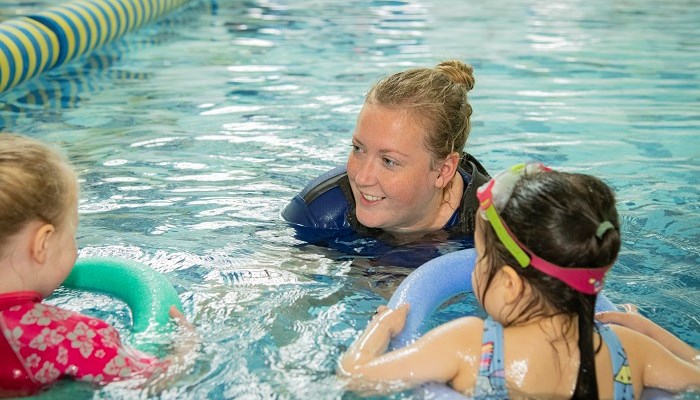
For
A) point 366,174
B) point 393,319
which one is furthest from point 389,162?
point 393,319

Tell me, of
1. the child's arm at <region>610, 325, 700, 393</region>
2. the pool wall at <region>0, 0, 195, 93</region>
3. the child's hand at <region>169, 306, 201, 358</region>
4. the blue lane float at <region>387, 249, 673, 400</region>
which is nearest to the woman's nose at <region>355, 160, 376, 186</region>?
the blue lane float at <region>387, 249, 673, 400</region>

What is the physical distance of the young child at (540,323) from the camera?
8.36ft

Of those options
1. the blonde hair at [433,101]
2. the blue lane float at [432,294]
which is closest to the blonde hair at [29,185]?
the blue lane float at [432,294]

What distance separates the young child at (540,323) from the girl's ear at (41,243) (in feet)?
3.39

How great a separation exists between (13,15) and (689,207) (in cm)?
927

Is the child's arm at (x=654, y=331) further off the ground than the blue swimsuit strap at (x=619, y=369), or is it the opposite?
the blue swimsuit strap at (x=619, y=369)

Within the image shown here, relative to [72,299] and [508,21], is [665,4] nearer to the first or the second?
[508,21]

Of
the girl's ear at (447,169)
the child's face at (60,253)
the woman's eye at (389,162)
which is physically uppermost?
the child's face at (60,253)

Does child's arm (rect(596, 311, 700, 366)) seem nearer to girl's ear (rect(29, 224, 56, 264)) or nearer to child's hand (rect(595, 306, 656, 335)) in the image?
child's hand (rect(595, 306, 656, 335))

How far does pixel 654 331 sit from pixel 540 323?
0.64m

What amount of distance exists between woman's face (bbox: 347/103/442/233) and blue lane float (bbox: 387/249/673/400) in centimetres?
50

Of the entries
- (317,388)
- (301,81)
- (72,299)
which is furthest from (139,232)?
(301,81)

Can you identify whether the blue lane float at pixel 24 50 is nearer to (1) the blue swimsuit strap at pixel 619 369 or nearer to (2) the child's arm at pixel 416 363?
(2) the child's arm at pixel 416 363

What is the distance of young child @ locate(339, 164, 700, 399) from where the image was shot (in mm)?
2547
